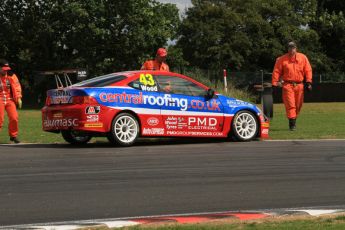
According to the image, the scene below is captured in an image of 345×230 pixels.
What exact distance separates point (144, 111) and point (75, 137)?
60.9 inches

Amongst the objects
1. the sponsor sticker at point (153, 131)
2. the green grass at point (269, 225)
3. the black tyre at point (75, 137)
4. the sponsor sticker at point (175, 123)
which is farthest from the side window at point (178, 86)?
the green grass at point (269, 225)

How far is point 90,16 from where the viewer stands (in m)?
41.8

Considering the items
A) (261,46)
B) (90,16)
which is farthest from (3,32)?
(261,46)

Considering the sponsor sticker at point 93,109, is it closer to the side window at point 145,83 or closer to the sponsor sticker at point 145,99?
the sponsor sticker at point 145,99

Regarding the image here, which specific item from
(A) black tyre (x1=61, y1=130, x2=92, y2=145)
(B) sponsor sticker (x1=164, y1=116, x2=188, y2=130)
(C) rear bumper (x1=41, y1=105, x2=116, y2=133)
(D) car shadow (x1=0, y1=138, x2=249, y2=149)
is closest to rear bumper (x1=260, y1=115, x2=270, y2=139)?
(D) car shadow (x1=0, y1=138, x2=249, y2=149)

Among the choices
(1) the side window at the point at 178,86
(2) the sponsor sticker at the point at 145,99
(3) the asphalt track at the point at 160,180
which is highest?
(1) the side window at the point at 178,86

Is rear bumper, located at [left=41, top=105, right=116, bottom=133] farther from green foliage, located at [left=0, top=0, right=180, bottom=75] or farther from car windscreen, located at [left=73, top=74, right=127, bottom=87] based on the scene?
green foliage, located at [left=0, top=0, right=180, bottom=75]

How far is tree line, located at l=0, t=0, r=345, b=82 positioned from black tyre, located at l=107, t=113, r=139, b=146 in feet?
93.6

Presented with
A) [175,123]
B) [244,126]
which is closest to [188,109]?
[175,123]

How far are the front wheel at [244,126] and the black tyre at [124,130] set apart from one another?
207cm

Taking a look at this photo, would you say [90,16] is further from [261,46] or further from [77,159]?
[77,159]

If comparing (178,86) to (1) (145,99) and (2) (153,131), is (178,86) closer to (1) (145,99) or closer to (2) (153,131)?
(1) (145,99)

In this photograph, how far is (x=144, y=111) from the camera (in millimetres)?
12969

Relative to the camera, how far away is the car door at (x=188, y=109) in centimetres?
1328
